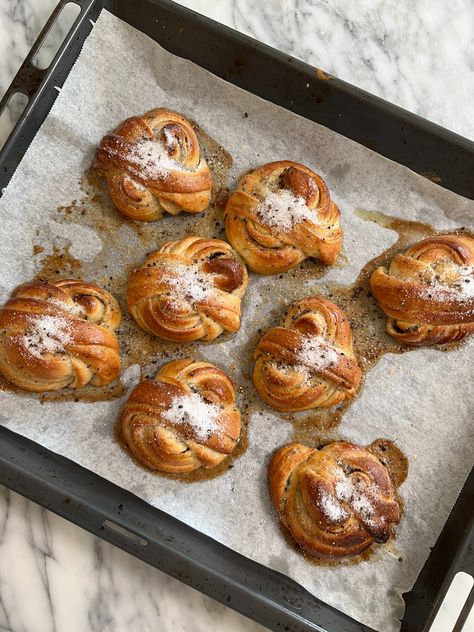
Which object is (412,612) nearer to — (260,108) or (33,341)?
(33,341)

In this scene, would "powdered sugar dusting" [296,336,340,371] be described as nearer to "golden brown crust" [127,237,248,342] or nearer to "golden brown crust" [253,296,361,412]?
"golden brown crust" [253,296,361,412]

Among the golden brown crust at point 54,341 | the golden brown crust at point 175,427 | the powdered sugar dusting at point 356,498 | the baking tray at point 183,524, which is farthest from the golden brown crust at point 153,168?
the powdered sugar dusting at point 356,498

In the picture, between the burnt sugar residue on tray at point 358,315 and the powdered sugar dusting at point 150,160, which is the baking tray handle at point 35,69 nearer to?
the powdered sugar dusting at point 150,160

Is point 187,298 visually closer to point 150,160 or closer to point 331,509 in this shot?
point 150,160

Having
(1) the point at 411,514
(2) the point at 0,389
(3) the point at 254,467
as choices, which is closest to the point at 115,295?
(2) the point at 0,389

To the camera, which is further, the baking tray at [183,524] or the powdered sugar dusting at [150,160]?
the powdered sugar dusting at [150,160]

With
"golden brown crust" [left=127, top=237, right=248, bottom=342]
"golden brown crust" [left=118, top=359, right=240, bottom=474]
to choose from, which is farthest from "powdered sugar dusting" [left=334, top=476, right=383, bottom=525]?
"golden brown crust" [left=127, top=237, right=248, bottom=342]

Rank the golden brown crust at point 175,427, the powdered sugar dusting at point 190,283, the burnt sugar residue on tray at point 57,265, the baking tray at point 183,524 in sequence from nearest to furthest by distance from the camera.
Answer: the baking tray at point 183,524 → the golden brown crust at point 175,427 → the powdered sugar dusting at point 190,283 → the burnt sugar residue on tray at point 57,265
